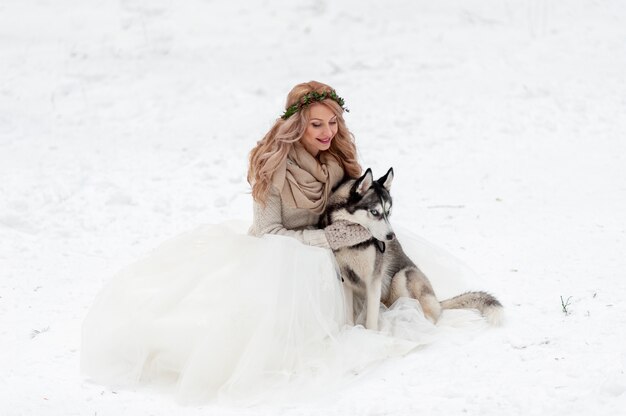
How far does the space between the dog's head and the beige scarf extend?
0.76ft

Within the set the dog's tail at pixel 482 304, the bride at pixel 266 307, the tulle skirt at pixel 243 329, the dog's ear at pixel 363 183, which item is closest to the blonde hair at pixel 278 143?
the bride at pixel 266 307

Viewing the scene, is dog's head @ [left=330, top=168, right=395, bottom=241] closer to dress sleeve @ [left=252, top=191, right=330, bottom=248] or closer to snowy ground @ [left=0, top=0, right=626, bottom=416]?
dress sleeve @ [left=252, top=191, right=330, bottom=248]

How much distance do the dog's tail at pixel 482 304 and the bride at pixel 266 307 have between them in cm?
30

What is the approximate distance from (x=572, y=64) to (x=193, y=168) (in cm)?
672

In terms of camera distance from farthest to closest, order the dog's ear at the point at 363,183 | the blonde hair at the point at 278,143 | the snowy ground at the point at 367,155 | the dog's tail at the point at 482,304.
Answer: the dog's tail at the point at 482,304, the blonde hair at the point at 278,143, the dog's ear at the point at 363,183, the snowy ground at the point at 367,155

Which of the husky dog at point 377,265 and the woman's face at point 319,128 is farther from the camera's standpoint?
the woman's face at point 319,128

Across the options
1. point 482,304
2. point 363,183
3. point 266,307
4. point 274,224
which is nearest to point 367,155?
point 482,304

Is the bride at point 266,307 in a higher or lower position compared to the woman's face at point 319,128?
lower

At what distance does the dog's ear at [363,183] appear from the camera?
4.23 m

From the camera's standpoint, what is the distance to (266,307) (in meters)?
4.16

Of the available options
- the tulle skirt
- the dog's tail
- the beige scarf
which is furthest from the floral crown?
the dog's tail

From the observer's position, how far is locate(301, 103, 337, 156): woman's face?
446 centimetres

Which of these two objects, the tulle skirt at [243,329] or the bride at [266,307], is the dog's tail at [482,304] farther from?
the bride at [266,307]

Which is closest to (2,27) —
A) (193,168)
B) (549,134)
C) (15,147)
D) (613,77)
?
(15,147)
